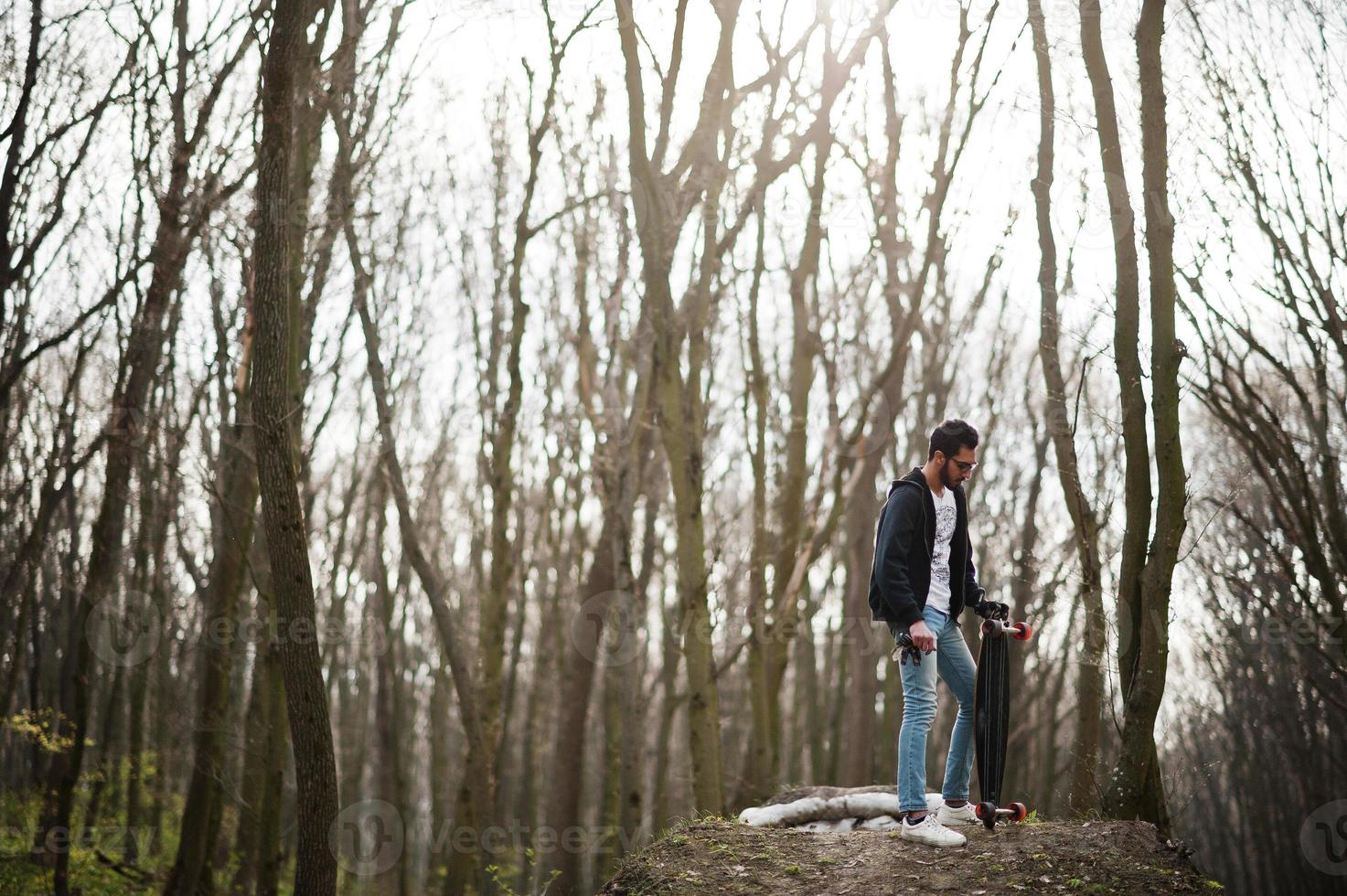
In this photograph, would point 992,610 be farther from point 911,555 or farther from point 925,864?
point 925,864

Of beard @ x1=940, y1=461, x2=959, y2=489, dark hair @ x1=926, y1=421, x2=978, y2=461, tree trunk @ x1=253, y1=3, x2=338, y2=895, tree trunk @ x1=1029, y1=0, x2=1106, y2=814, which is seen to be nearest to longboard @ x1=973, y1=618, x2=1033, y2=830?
beard @ x1=940, y1=461, x2=959, y2=489

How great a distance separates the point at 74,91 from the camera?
38.4ft

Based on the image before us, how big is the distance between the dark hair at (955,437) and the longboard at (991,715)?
0.87 meters

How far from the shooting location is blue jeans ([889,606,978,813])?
17.7 feet

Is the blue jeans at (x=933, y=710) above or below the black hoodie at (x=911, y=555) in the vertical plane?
below

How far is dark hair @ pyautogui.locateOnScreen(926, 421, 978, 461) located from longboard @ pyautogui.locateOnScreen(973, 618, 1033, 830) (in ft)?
2.84

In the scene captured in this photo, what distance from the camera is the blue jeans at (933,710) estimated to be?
5387 mm

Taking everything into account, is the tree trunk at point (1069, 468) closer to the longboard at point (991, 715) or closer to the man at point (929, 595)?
the longboard at point (991, 715)

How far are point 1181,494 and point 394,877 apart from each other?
19.8 metres

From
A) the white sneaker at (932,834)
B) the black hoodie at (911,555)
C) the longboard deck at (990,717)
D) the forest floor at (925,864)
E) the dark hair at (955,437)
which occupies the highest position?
the dark hair at (955,437)

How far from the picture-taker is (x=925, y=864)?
5.29m

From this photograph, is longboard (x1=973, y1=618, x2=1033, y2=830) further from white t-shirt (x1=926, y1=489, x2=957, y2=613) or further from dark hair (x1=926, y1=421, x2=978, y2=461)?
dark hair (x1=926, y1=421, x2=978, y2=461)

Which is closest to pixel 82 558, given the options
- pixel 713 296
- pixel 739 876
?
pixel 713 296

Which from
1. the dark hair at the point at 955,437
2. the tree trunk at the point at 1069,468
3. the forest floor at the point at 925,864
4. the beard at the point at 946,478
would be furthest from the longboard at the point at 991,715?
the tree trunk at the point at 1069,468
